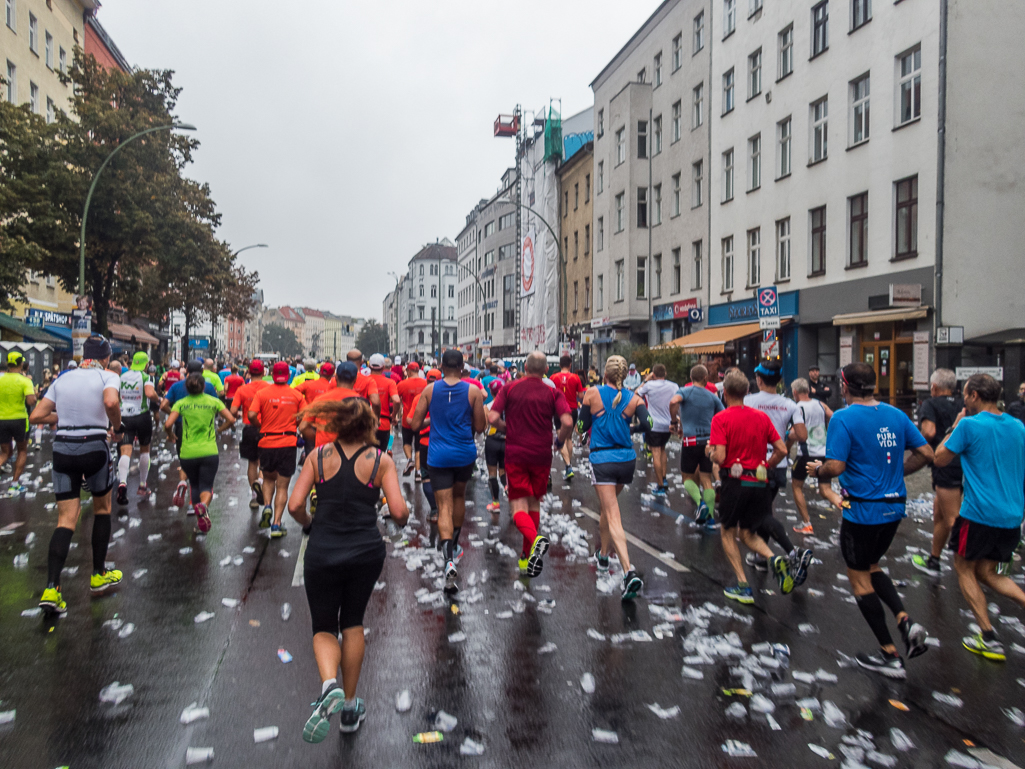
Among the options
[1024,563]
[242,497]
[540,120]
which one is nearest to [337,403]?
[1024,563]

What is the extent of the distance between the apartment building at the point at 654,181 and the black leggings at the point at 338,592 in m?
28.6

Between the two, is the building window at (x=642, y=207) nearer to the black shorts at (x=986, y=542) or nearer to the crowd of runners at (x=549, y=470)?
the crowd of runners at (x=549, y=470)

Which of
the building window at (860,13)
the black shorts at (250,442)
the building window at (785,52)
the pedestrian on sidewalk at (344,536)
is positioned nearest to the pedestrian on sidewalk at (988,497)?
the pedestrian on sidewalk at (344,536)

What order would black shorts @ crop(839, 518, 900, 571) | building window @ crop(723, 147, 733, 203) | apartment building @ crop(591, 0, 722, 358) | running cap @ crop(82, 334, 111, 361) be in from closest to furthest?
black shorts @ crop(839, 518, 900, 571)
running cap @ crop(82, 334, 111, 361)
building window @ crop(723, 147, 733, 203)
apartment building @ crop(591, 0, 722, 358)

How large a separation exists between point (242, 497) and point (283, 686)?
7.03m

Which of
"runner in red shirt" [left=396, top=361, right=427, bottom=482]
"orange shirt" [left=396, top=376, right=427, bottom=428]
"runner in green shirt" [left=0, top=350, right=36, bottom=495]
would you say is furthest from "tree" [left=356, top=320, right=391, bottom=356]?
"orange shirt" [left=396, top=376, right=427, bottom=428]

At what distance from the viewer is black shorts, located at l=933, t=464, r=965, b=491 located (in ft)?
21.7

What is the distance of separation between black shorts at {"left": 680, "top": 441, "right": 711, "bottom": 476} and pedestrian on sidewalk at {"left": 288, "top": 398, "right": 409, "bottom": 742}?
5558 millimetres

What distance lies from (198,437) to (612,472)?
4.53 metres

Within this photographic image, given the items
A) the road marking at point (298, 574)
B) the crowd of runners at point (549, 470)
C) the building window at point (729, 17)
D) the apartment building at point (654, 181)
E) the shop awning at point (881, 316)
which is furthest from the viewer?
the apartment building at point (654, 181)

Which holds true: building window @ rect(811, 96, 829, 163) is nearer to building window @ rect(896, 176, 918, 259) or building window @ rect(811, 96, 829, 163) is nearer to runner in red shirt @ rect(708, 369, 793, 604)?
building window @ rect(896, 176, 918, 259)

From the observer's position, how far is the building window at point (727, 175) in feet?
96.3

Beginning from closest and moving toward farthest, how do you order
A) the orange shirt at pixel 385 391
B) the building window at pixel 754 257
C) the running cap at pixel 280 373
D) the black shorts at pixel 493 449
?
1. the running cap at pixel 280 373
2. the orange shirt at pixel 385 391
3. the black shorts at pixel 493 449
4. the building window at pixel 754 257

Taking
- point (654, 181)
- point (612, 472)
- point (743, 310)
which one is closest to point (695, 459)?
point (612, 472)
